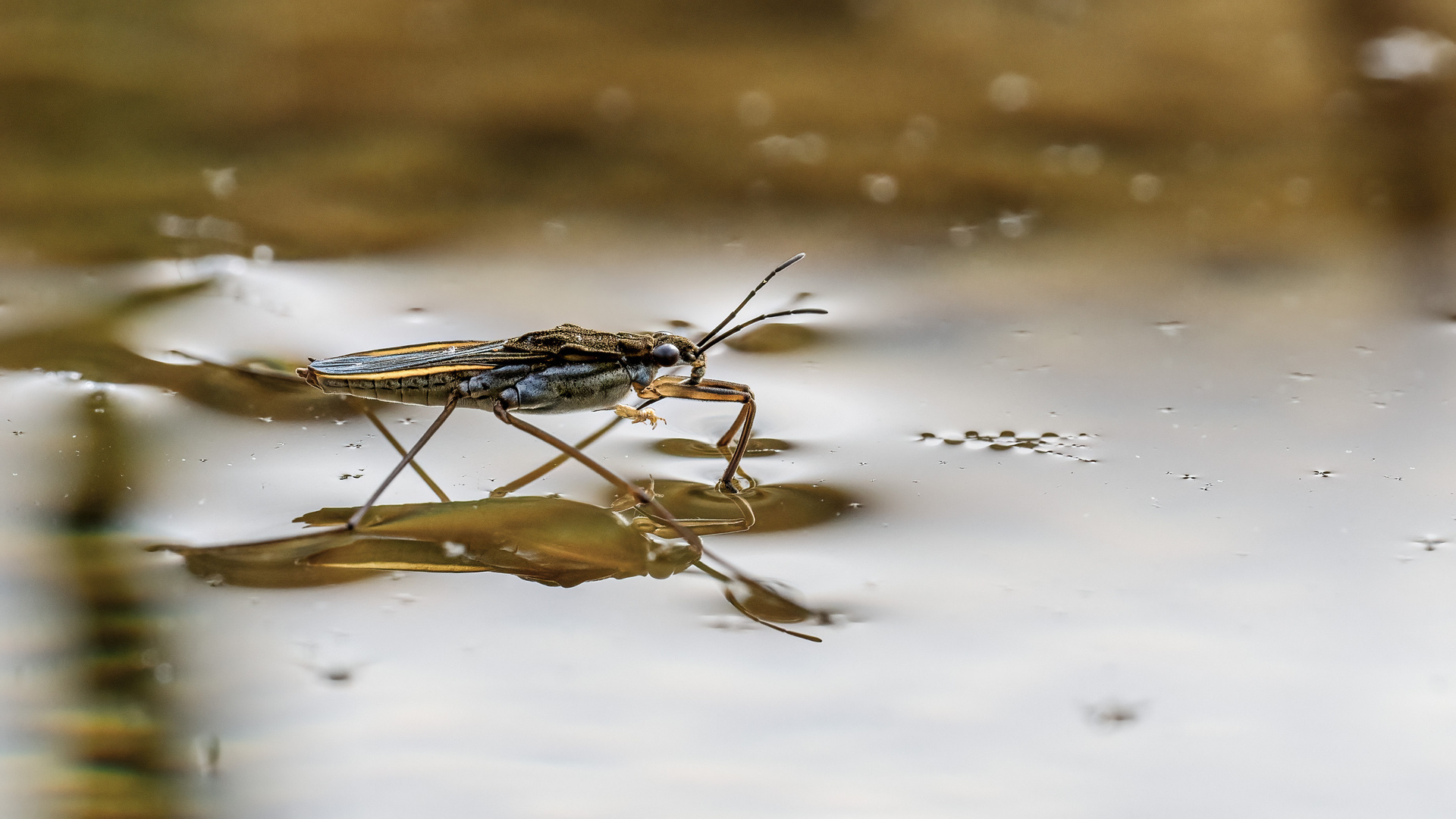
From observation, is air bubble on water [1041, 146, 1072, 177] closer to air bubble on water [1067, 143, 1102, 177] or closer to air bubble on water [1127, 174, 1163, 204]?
air bubble on water [1067, 143, 1102, 177]

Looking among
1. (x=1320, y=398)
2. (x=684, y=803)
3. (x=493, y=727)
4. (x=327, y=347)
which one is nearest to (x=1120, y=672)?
(x=684, y=803)

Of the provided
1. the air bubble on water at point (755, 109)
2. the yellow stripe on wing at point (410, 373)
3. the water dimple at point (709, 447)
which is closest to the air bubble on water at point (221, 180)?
the yellow stripe on wing at point (410, 373)

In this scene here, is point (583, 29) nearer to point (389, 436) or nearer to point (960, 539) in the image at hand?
point (389, 436)

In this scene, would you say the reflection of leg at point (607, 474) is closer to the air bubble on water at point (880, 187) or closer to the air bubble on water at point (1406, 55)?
the air bubble on water at point (880, 187)

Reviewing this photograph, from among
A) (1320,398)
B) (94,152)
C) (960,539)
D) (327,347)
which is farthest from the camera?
(94,152)

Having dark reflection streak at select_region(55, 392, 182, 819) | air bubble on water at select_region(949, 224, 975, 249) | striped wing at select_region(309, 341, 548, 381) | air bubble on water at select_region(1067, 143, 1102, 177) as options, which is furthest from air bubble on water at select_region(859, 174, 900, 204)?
dark reflection streak at select_region(55, 392, 182, 819)

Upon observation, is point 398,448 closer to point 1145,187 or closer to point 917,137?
point 917,137
